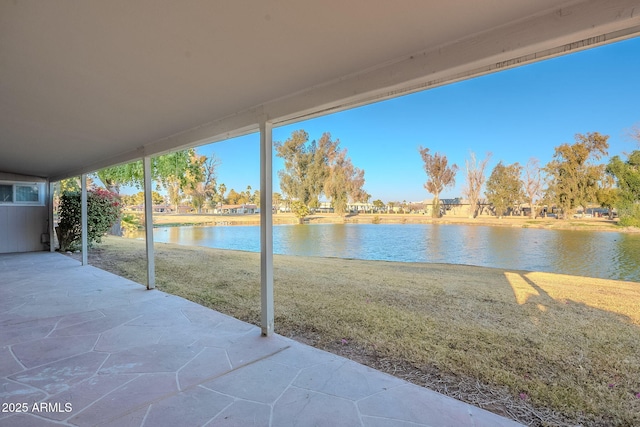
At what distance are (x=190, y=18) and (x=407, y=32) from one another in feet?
3.48

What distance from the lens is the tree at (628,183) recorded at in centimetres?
468

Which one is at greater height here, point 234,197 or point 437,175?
point 437,175

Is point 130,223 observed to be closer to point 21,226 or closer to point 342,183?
point 21,226

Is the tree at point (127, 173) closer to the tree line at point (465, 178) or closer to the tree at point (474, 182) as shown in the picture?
the tree line at point (465, 178)

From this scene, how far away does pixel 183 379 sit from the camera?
84.5 inches

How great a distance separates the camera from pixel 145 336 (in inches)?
113

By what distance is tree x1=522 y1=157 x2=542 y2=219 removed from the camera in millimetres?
6932

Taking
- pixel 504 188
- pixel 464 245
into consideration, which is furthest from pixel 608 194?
pixel 464 245

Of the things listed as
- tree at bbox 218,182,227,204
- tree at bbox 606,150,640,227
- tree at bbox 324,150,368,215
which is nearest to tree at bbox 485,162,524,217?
tree at bbox 606,150,640,227

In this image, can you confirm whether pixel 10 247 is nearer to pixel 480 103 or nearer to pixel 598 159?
pixel 598 159

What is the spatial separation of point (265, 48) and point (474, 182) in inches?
357

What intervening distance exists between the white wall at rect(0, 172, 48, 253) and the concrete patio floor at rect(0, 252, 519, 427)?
674 cm

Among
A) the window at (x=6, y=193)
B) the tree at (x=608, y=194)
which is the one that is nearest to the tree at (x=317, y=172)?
the tree at (x=608, y=194)

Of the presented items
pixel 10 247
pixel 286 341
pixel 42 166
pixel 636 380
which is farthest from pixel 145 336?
pixel 10 247
